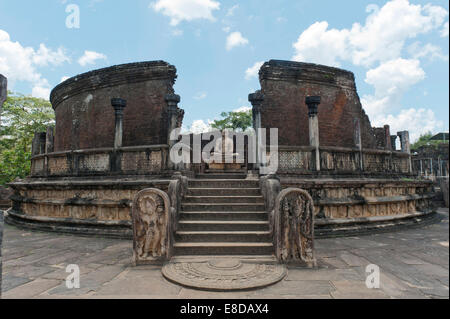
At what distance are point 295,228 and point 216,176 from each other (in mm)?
3707

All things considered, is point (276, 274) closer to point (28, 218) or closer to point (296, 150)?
point (296, 150)

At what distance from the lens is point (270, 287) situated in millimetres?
3279

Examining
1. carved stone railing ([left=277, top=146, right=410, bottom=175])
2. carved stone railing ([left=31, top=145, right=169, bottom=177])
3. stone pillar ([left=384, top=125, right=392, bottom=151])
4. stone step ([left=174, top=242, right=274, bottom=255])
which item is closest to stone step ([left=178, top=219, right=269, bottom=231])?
stone step ([left=174, top=242, right=274, bottom=255])

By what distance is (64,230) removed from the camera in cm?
702

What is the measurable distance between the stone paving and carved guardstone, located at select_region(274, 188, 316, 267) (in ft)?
0.78

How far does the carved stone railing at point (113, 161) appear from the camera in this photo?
23.5 feet

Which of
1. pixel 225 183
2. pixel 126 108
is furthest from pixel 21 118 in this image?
pixel 225 183

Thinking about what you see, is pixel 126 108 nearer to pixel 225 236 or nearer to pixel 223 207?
pixel 223 207

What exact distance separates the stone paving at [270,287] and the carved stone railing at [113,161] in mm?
2243

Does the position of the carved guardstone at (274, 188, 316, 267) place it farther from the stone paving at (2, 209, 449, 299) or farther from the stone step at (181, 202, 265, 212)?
the stone step at (181, 202, 265, 212)

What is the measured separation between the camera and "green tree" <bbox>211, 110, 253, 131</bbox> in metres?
32.7
